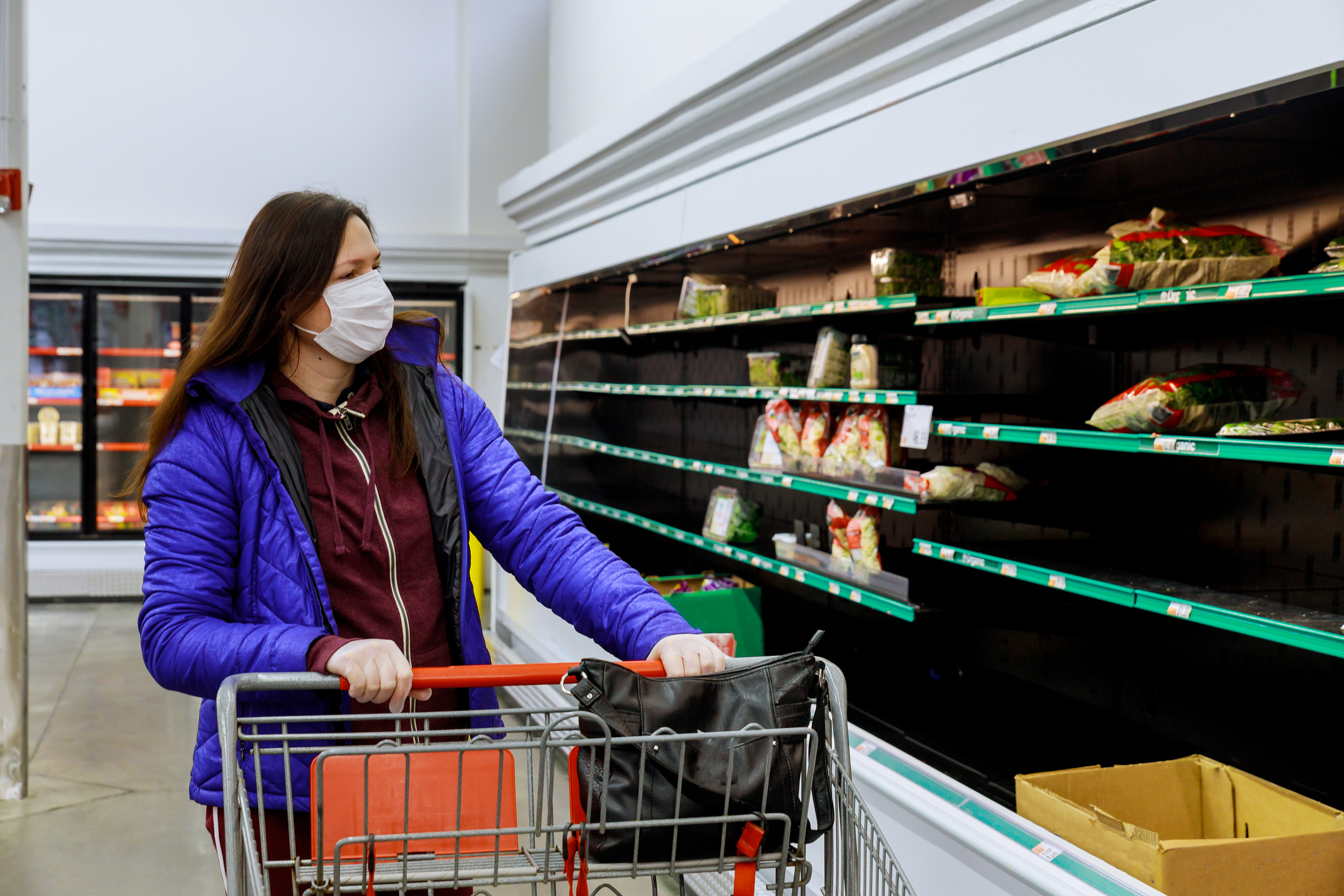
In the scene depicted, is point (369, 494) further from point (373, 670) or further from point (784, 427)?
point (784, 427)

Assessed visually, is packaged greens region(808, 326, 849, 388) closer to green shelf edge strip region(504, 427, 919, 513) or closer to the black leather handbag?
green shelf edge strip region(504, 427, 919, 513)

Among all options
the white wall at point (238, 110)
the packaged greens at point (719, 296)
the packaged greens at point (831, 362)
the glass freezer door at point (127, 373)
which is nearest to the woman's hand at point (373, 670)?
the packaged greens at point (831, 362)

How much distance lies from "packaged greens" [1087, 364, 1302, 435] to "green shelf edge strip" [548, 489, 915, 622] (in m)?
0.87

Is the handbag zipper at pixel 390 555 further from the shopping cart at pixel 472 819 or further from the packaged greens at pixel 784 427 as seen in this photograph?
the packaged greens at pixel 784 427

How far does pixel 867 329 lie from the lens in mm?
3781

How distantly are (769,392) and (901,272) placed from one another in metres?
0.73

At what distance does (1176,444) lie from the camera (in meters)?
2.22

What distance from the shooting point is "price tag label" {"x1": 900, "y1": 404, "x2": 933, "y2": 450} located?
3.01 meters

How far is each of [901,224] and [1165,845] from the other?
2176 millimetres

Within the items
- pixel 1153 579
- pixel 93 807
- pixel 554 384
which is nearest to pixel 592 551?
pixel 1153 579

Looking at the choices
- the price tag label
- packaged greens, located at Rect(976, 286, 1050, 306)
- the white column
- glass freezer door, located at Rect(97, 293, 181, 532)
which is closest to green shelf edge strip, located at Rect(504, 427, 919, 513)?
the price tag label

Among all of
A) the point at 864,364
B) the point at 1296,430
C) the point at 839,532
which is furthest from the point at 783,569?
the point at 1296,430

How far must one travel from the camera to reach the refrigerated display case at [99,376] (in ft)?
25.2

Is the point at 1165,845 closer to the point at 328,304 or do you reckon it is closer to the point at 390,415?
the point at 390,415
